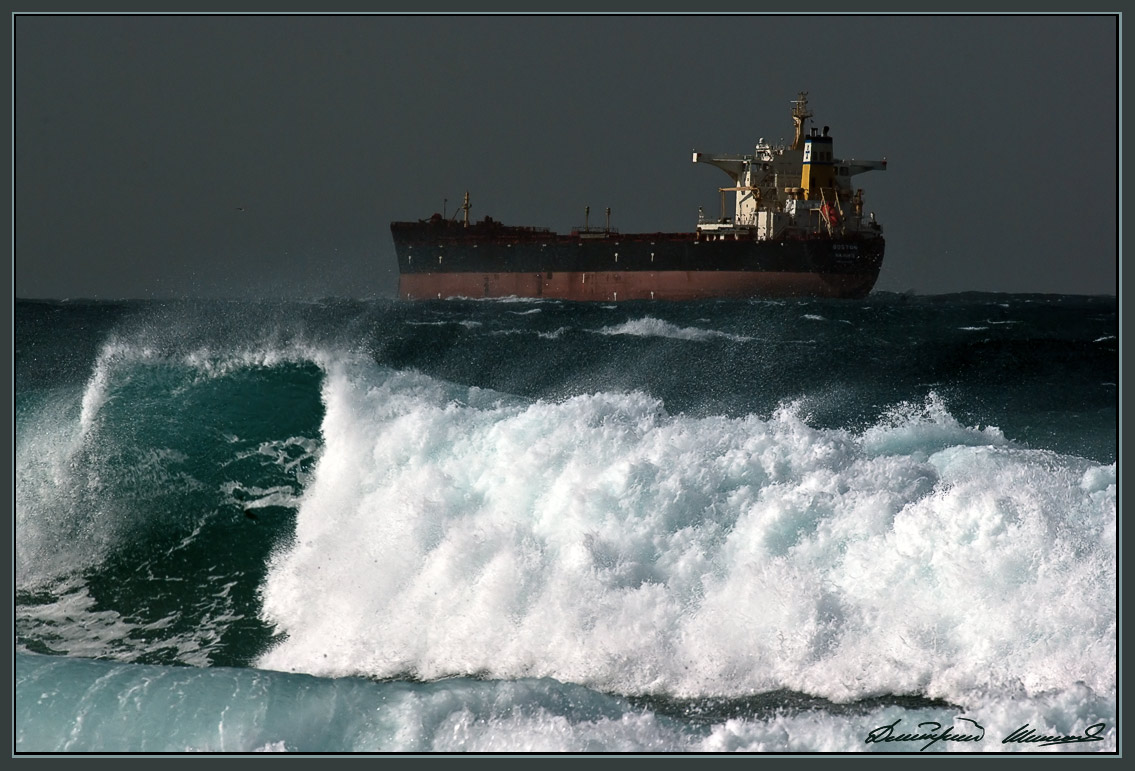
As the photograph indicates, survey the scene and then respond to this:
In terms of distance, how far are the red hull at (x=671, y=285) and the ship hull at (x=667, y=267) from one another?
0.04 meters

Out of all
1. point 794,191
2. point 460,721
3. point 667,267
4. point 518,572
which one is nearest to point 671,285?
point 667,267

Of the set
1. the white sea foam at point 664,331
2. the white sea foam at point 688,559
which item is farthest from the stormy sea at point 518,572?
the white sea foam at point 664,331

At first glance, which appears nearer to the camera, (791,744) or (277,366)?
(791,744)

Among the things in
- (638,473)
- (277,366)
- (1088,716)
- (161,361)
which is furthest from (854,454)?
(161,361)

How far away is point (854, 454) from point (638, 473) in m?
1.74

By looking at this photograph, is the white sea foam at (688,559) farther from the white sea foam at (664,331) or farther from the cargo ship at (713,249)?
the cargo ship at (713,249)

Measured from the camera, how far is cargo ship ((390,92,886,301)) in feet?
142

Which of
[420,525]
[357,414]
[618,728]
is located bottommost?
[618,728]

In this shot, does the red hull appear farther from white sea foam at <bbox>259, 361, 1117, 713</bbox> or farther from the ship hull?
white sea foam at <bbox>259, 361, 1117, 713</bbox>

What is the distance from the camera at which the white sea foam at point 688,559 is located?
294 inches

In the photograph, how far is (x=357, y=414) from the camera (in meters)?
10.6

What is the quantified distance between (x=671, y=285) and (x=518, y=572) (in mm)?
35353

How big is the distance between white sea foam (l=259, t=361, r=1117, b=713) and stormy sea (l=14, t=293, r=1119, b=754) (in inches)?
0.9

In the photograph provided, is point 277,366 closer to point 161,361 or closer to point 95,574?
point 161,361
